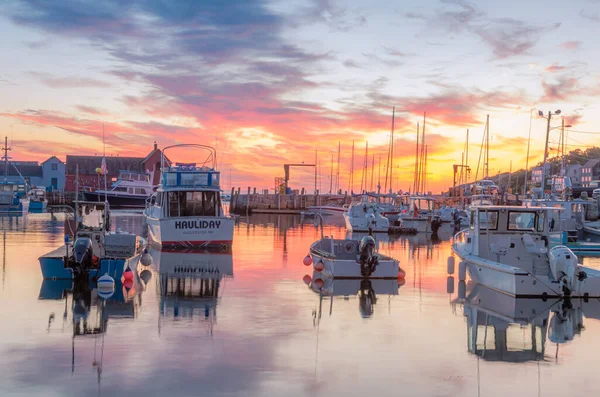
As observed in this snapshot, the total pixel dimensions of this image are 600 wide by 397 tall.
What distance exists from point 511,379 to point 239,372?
14.2ft

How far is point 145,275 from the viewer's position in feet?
79.7

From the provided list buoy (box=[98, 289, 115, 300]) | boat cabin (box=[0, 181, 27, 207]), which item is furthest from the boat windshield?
boat cabin (box=[0, 181, 27, 207])

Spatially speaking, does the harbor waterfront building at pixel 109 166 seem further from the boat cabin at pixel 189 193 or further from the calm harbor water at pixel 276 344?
the calm harbor water at pixel 276 344

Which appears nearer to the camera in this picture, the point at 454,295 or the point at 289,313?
the point at 289,313

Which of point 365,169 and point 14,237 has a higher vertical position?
point 365,169

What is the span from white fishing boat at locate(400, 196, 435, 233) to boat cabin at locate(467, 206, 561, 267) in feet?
102

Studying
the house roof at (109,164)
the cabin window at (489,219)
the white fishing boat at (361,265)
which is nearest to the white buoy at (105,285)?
the white fishing boat at (361,265)

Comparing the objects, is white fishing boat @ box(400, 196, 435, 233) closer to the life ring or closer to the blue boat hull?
the life ring

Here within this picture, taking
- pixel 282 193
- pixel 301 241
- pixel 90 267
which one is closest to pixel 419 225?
pixel 301 241

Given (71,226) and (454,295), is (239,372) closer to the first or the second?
(454,295)

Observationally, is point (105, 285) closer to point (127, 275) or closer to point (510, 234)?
point (127, 275)

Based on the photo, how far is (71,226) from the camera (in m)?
24.9

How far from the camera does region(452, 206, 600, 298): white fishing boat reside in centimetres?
2009

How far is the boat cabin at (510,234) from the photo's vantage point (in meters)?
23.0
